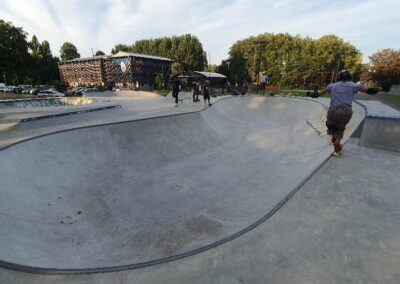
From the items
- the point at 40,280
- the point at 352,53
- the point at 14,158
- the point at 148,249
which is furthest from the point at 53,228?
the point at 352,53

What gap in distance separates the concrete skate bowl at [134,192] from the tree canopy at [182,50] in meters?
57.1

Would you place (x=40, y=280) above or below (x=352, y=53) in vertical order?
below

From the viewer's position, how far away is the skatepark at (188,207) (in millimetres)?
2525

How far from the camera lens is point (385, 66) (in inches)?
1025

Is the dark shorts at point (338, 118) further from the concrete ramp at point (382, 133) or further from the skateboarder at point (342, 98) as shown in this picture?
the concrete ramp at point (382, 133)

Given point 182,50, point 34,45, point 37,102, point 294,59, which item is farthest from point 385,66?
point 34,45

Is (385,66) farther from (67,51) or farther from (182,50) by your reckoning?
(67,51)

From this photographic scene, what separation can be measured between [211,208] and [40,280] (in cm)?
395

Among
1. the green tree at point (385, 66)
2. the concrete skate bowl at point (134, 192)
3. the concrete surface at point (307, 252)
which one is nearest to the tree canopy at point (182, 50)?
the green tree at point (385, 66)

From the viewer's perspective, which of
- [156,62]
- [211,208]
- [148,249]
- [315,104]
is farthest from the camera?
[156,62]

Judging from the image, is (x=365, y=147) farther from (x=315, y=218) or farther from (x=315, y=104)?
(x=315, y=104)

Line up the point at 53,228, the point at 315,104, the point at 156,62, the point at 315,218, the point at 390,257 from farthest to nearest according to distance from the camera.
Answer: the point at 156,62, the point at 315,104, the point at 53,228, the point at 315,218, the point at 390,257

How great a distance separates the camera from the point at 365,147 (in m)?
5.98

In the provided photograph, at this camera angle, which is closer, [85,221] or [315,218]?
[315,218]
